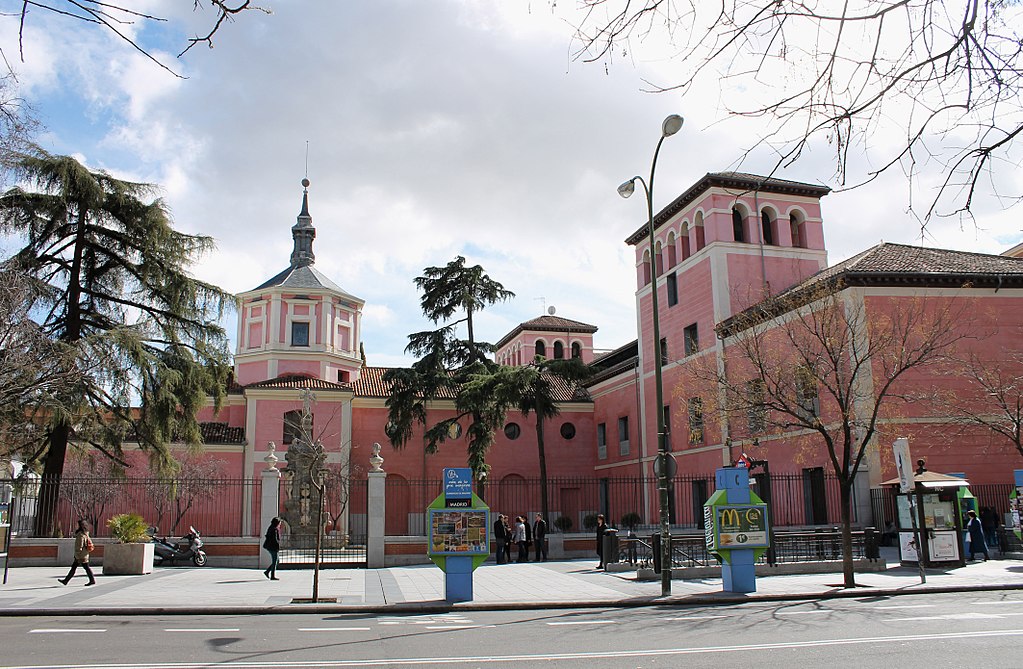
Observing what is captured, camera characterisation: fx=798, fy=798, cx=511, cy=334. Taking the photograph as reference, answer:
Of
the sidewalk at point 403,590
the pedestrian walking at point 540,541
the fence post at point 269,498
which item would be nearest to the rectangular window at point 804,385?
the sidewalk at point 403,590

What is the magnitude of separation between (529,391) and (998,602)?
19965mm

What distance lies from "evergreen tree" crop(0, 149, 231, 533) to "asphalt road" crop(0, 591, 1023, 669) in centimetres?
1300

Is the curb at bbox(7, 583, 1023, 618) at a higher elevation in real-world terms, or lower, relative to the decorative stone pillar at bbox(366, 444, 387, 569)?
lower

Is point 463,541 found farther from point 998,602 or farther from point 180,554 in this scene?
point 180,554

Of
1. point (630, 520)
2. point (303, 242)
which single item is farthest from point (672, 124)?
point (303, 242)

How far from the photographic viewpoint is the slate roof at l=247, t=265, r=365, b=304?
45.8 metres

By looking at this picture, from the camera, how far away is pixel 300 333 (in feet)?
149

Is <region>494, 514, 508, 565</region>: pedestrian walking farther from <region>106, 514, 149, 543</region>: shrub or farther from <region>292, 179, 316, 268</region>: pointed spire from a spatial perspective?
<region>292, 179, 316, 268</region>: pointed spire

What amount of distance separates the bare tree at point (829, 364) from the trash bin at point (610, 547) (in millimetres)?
5010

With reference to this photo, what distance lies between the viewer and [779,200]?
3769 cm

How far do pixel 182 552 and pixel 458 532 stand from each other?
1277 cm

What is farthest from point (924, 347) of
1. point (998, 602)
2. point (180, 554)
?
point (180, 554)

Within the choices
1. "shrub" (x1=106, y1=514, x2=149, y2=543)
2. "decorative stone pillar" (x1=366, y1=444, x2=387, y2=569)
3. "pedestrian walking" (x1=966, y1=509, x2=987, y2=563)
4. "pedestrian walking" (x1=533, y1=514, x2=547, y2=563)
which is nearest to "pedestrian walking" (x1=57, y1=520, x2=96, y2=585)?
"shrub" (x1=106, y1=514, x2=149, y2=543)

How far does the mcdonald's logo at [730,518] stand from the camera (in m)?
16.0
